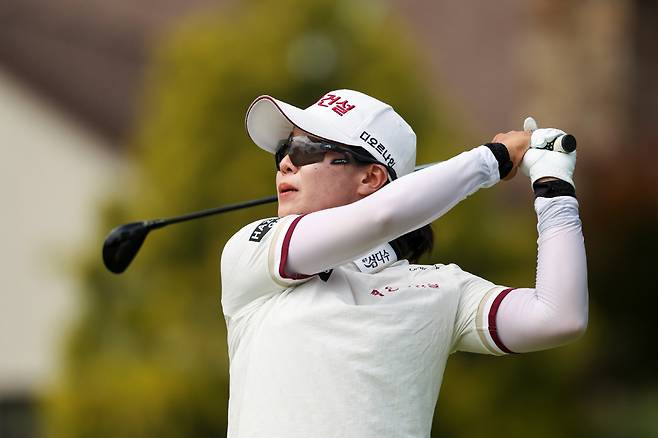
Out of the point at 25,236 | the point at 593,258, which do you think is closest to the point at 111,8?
the point at 25,236

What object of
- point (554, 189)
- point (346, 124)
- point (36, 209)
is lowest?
point (554, 189)

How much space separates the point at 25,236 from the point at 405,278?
533 inches

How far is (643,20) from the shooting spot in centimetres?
1856

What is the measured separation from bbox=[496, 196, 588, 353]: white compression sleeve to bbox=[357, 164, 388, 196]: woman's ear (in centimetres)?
46

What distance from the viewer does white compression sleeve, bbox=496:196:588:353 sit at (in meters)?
3.90

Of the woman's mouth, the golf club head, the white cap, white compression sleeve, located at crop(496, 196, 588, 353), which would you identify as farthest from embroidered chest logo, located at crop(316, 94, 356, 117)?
the golf club head

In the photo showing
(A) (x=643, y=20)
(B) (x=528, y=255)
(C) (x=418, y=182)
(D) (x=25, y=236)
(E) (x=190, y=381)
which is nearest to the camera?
(C) (x=418, y=182)

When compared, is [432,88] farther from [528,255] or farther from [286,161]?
[286,161]

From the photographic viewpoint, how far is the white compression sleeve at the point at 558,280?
390 centimetres

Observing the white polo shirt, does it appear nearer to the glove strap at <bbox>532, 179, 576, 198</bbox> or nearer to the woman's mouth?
the woman's mouth

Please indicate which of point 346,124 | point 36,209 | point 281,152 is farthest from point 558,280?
point 36,209

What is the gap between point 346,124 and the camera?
4199mm

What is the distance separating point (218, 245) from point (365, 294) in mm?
7099

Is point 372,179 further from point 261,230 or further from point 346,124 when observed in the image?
point 261,230
